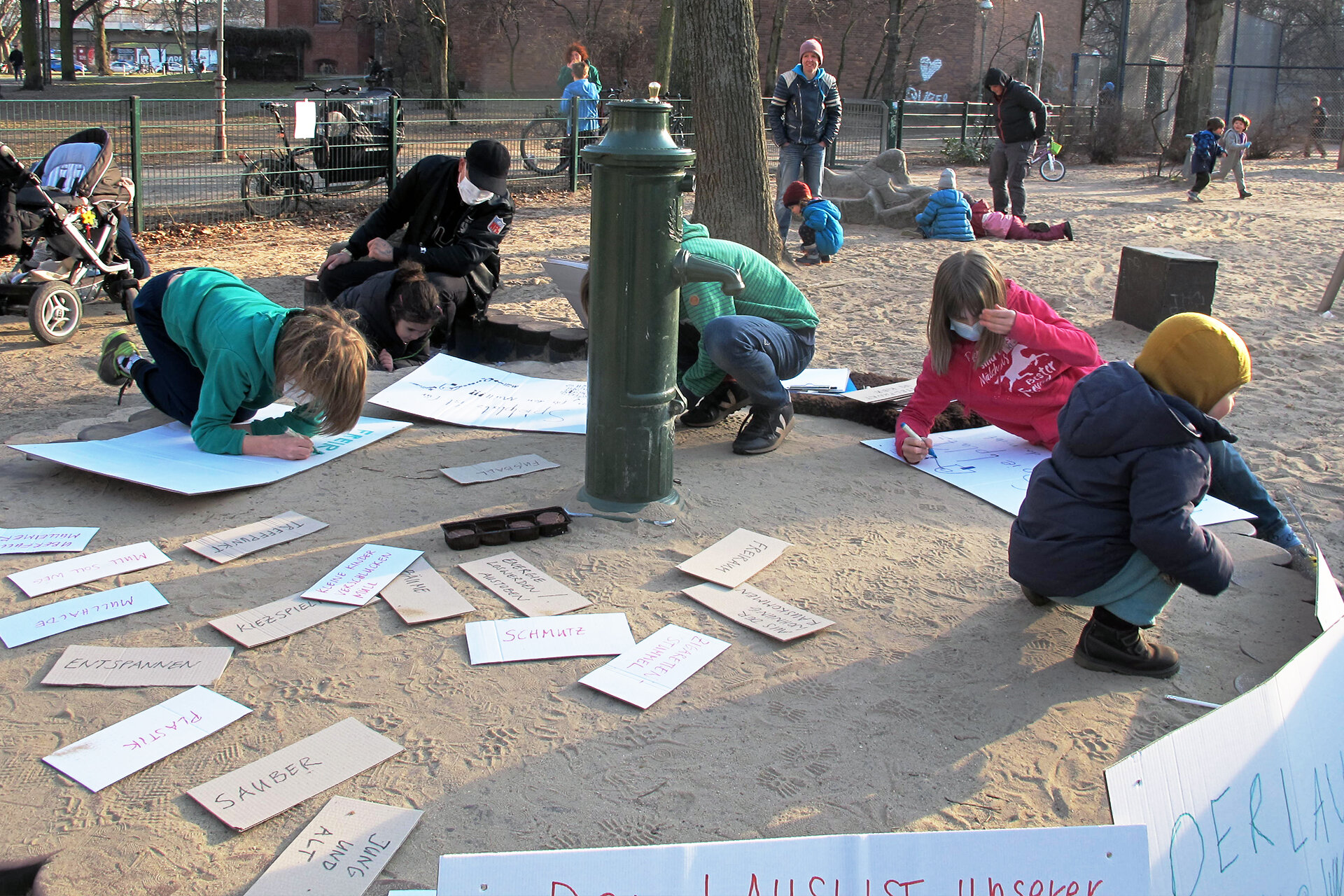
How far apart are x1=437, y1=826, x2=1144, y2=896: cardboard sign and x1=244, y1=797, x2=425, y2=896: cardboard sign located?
Answer: 436mm

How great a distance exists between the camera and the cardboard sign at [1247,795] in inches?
66.1

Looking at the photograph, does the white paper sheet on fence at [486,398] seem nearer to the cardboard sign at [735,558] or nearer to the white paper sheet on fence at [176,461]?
the white paper sheet on fence at [176,461]

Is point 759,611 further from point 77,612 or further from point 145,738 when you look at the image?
point 77,612

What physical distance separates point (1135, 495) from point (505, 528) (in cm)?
178

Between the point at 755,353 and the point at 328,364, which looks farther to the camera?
the point at 755,353

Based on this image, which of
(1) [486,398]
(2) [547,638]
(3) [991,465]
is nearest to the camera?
(2) [547,638]

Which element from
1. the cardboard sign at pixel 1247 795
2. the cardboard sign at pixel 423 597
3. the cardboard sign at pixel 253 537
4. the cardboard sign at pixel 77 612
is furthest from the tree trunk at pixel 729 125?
the cardboard sign at pixel 1247 795

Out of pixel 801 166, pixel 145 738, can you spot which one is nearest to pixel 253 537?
pixel 145 738

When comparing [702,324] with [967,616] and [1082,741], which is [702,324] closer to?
[967,616]

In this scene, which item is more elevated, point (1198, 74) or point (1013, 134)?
point (1198, 74)

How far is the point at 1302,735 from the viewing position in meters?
1.91

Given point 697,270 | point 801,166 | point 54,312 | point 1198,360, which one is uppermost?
point 801,166

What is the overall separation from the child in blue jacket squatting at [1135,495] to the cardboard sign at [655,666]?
0.85 metres

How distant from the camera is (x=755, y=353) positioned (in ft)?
13.0
